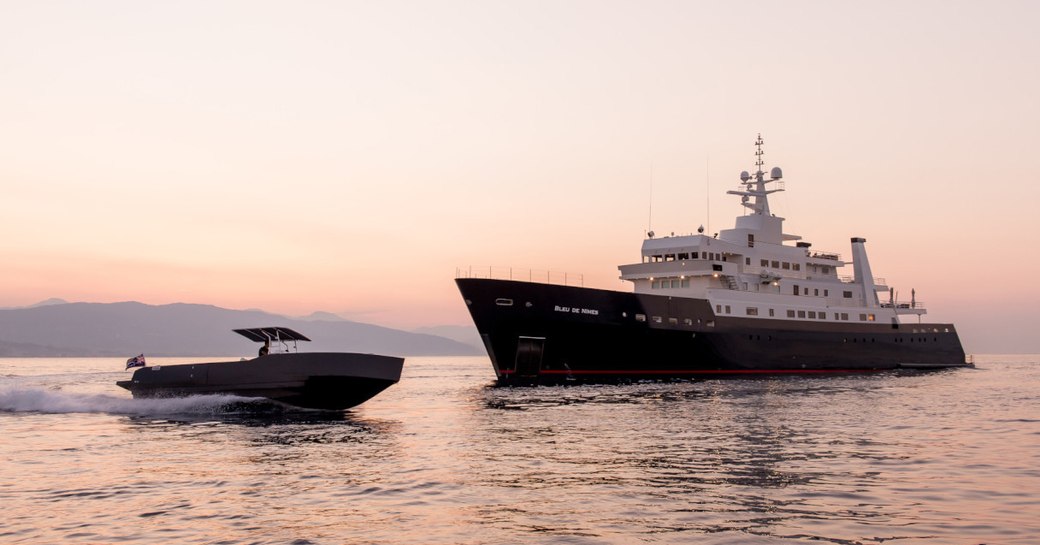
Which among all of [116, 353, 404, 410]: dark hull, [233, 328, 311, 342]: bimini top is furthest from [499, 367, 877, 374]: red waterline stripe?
[233, 328, 311, 342]: bimini top

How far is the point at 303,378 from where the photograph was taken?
87.7 ft

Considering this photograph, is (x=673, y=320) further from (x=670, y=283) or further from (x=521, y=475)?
(x=521, y=475)

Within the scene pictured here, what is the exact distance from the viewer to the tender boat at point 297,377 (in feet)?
88.0

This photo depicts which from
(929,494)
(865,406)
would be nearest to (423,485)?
(929,494)

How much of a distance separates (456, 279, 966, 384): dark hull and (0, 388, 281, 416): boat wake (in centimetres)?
1961

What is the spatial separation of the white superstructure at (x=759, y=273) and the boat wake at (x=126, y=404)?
33.5 m

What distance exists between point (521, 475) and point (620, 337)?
3390 centimetres

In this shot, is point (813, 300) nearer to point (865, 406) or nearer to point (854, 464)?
point (865, 406)

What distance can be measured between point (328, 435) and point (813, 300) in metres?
47.9

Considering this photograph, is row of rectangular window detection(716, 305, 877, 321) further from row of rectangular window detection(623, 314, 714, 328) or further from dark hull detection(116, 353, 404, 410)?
dark hull detection(116, 353, 404, 410)

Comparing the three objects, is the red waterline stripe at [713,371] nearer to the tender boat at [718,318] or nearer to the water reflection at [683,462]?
the tender boat at [718,318]

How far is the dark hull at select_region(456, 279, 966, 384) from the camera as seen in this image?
45.8 m

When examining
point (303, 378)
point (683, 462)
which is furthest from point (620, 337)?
point (683, 462)

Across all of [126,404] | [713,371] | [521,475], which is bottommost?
[521,475]
